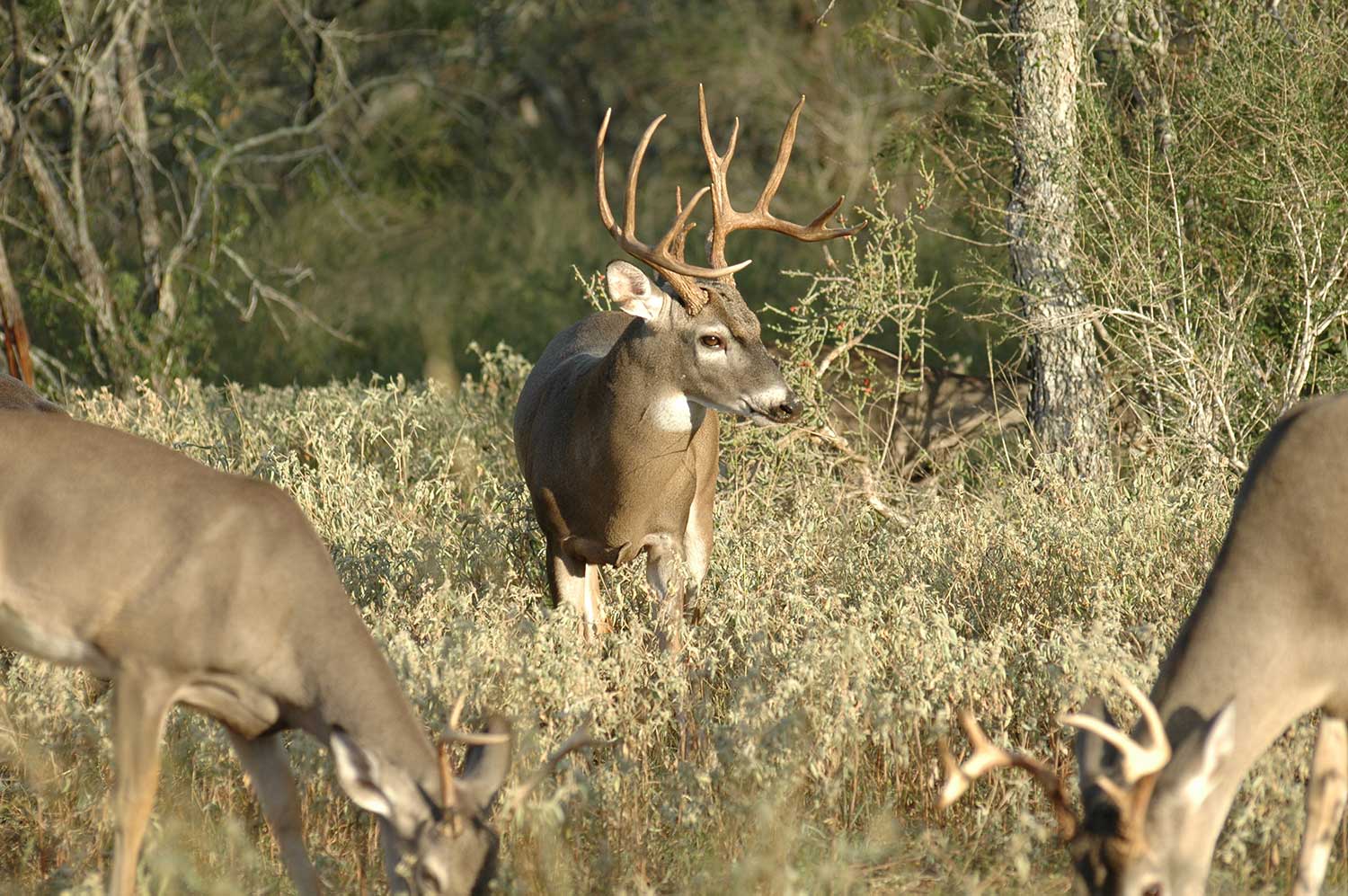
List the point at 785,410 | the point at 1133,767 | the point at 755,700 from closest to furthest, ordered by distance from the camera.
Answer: the point at 1133,767, the point at 755,700, the point at 785,410

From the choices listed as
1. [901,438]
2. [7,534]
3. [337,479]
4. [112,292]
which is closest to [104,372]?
[112,292]

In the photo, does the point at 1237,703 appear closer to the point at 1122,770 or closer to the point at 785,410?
the point at 1122,770

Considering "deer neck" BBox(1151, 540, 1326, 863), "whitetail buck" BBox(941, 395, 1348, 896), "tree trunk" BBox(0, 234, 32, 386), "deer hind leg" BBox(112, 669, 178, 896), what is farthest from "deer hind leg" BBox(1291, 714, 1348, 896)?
"tree trunk" BBox(0, 234, 32, 386)

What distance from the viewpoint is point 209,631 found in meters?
4.54

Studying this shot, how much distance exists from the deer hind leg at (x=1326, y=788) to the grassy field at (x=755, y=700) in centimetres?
12

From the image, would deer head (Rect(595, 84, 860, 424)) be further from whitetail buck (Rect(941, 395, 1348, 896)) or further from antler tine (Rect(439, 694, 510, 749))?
antler tine (Rect(439, 694, 510, 749))

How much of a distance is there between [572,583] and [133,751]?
9.33ft

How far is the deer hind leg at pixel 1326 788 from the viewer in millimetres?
4527

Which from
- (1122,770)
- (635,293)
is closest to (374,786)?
(1122,770)

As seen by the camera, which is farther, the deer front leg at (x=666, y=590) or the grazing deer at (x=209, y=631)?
the deer front leg at (x=666, y=590)

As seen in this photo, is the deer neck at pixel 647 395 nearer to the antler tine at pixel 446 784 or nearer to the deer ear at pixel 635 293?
the deer ear at pixel 635 293

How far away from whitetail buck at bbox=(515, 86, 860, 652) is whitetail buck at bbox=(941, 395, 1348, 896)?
2.64 m

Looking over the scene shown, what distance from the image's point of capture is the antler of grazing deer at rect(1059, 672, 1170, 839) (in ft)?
12.4

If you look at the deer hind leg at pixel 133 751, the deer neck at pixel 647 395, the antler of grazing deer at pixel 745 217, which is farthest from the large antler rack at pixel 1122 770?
the antler of grazing deer at pixel 745 217
